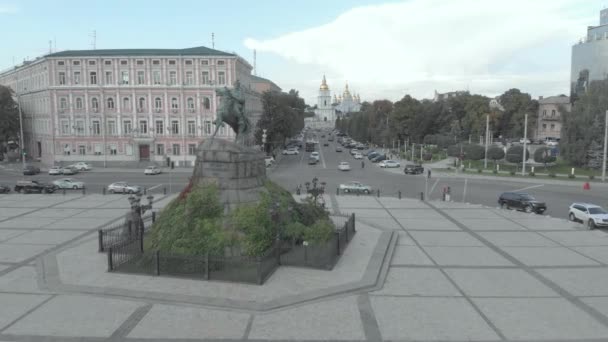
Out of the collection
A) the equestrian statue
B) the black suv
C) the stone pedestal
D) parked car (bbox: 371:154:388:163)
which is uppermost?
the equestrian statue

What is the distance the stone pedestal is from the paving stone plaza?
375 centimetres

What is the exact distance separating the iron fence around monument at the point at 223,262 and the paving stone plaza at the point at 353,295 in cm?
40

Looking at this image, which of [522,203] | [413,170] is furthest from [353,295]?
[413,170]

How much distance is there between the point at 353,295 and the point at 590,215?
59.0 ft

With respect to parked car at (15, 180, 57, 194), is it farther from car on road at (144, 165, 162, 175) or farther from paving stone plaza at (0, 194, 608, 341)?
paving stone plaza at (0, 194, 608, 341)

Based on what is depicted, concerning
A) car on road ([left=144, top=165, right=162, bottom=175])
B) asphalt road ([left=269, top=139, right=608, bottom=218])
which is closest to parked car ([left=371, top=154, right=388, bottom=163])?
asphalt road ([left=269, top=139, right=608, bottom=218])

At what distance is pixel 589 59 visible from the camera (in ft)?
307

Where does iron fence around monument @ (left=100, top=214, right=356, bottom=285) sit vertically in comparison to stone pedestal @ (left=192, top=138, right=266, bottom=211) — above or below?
below

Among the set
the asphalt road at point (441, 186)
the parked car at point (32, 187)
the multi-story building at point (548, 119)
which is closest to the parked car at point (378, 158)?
the asphalt road at point (441, 186)

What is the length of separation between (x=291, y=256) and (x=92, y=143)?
2027 inches

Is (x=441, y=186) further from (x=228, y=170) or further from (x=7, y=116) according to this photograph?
(x=7, y=116)

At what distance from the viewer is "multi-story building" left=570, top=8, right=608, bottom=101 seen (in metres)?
90.2

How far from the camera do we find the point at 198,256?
1619 centimetres

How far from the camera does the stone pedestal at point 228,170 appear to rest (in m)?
18.1
